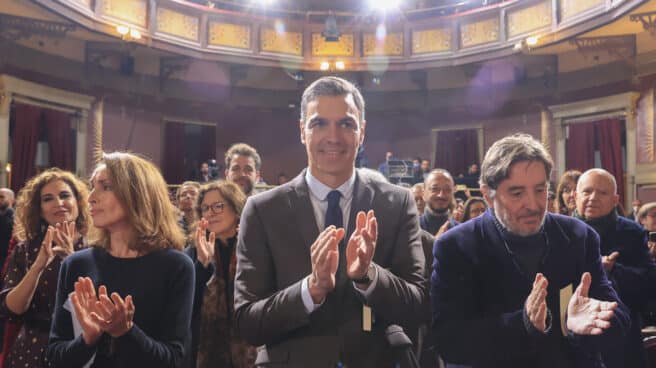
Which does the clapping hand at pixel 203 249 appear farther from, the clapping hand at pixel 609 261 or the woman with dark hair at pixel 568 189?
the woman with dark hair at pixel 568 189

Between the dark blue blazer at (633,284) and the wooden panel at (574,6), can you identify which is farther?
the wooden panel at (574,6)

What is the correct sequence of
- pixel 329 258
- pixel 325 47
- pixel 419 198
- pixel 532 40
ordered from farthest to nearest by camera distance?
1. pixel 325 47
2. pixel 532 40
3. pixel 419 198
4. pixel 329 258

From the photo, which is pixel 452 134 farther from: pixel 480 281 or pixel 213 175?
pixel 480 281

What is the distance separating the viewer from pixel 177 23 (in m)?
9.89

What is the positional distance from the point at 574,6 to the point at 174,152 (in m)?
7.34

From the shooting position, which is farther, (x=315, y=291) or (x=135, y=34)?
(x=135, y=34)

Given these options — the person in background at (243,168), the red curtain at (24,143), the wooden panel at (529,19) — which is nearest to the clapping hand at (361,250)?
the person in background at (243,168)

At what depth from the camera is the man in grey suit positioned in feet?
4.57

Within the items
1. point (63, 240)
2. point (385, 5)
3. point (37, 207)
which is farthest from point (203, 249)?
point (385, 5)

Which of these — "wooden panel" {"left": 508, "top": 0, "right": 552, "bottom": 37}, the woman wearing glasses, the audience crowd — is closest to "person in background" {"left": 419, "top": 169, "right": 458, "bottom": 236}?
the woman wearing glasses

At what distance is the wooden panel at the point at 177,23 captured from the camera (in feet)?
31.7

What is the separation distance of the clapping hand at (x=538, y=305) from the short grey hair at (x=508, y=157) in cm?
36

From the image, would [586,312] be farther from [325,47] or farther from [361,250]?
[325,47]

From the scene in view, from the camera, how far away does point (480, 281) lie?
1768mm
